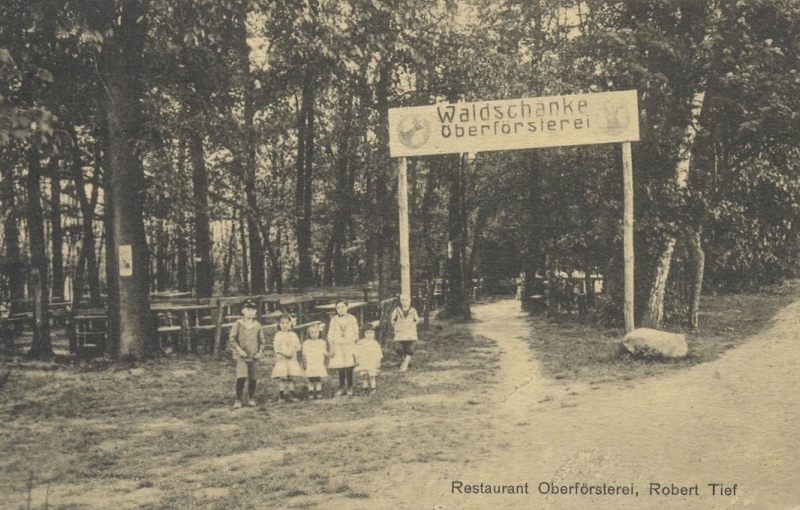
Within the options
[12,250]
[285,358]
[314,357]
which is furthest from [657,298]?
[12,250]

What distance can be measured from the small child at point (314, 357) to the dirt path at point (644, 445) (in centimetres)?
Answer: 217

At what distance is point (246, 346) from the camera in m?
8.84

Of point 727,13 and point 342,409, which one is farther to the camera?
point 727,13

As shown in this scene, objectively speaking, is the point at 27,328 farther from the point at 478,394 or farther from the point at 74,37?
the point at 478,394

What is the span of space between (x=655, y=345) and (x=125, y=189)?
27.8ft

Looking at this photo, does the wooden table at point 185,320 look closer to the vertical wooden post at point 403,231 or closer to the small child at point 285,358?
the small child at point 285,358

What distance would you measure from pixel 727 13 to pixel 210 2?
742 cm

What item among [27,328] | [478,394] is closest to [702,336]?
[478,394]

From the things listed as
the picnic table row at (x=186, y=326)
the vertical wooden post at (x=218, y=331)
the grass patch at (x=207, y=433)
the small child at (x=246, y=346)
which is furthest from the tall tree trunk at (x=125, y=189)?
the small child at (x=246, y=346)

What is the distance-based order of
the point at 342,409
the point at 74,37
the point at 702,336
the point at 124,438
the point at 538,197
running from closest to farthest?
the point at 124,438, the point at 342,409, the point at 74,37, the point at 702,336, the point at 538,197

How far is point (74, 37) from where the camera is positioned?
11.2 metres

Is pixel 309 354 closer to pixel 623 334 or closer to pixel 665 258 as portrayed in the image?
pixel 623 334

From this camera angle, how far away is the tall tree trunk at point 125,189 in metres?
11.4

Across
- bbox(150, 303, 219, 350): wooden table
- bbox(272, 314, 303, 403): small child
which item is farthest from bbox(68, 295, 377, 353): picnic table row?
bbox(272, 314, 303, 403): small child
